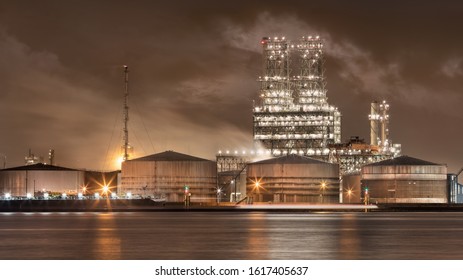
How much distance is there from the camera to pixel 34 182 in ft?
458

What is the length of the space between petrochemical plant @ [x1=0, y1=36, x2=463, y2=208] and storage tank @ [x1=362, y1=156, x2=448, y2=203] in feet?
0.49

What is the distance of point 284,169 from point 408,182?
19.6 m

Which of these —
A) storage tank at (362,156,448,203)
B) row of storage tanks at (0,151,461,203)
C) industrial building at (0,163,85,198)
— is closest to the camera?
row of storage tanks at (0,151,461,203)

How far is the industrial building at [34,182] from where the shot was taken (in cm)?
13938

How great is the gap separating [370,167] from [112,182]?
47.7 m

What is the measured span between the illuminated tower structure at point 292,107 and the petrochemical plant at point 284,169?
0.63 feet

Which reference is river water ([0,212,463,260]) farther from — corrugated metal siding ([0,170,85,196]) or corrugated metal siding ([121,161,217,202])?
corrugated metal siding ([0,170,85,196])

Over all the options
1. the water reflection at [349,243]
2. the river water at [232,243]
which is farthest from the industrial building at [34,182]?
the water reflection at [349,243]

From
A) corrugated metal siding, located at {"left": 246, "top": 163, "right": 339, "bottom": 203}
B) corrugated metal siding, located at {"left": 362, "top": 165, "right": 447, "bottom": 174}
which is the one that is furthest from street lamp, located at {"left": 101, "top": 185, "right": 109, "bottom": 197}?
corrugated metal siding, located at {"left": 362, "top": 165, "right": 447, "bottom": 174}

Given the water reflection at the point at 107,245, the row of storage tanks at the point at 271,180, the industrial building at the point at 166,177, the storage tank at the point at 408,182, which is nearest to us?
the water reflection at the point at 107,245

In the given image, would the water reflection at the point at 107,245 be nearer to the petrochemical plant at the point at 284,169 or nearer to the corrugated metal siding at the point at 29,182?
the petrochemical plant at the point at 284,169

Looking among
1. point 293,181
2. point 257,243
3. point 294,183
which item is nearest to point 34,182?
point 293,181

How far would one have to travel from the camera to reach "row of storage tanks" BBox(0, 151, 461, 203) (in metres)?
128

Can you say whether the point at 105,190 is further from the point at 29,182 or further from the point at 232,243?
the point at 232,243
